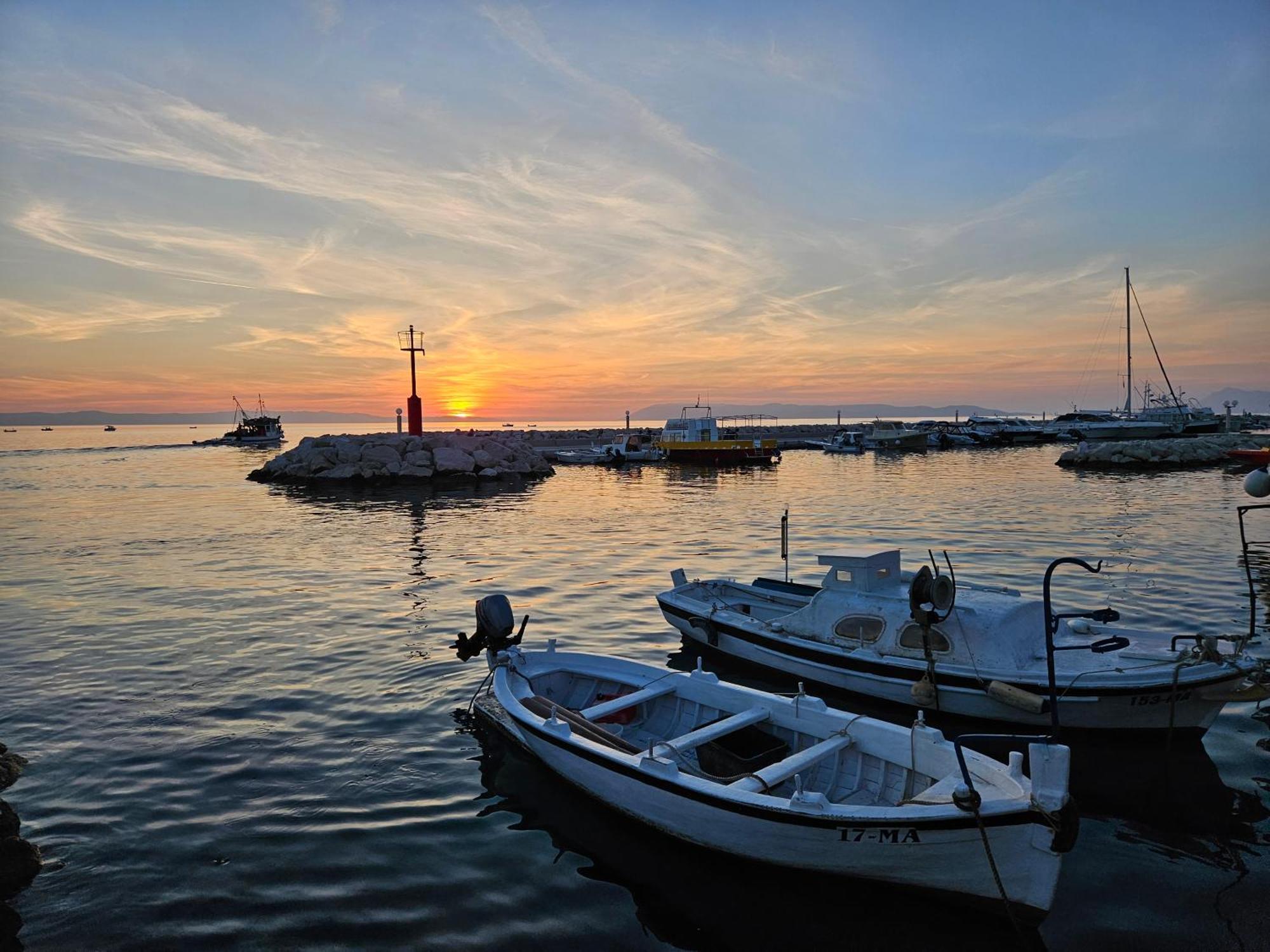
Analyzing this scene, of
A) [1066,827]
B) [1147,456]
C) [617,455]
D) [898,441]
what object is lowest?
[1066,827]

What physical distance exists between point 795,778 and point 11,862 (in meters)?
8.66

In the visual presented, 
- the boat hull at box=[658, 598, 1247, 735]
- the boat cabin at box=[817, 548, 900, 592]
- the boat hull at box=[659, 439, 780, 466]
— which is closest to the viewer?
the boat hull at box=[658, 598, 1247, 735]

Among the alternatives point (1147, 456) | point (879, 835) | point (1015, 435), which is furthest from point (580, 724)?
point (1015, 435)

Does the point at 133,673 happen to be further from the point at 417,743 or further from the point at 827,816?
the point at 827,816

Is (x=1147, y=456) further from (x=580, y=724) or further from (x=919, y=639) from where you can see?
(x=580, y=724)

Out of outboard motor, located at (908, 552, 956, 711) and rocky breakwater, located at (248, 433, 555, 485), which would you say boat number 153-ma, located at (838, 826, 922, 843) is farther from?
rocky breakwater, located at (248, 433, 555, 485)

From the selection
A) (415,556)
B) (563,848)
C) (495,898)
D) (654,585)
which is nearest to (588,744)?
(563,848)

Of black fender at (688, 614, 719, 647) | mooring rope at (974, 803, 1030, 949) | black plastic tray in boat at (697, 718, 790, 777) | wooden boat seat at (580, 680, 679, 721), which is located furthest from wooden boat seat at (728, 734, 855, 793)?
black fender at (688, 614, 719, 647)

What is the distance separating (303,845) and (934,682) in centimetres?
890

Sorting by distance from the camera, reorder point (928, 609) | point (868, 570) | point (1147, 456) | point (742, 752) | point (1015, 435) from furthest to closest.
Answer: point (1015, 435), point (1147, 456), point (868, 570), point (928, 609), point (742, 752)

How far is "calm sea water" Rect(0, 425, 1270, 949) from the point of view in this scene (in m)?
7.02

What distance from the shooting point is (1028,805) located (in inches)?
239

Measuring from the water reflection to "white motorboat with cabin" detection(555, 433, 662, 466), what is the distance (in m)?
66.1

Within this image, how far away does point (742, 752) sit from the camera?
9320 mm
